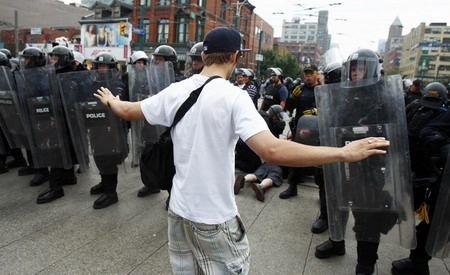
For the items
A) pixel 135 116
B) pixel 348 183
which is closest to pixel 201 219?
pixel 135 116

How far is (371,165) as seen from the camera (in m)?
2.14

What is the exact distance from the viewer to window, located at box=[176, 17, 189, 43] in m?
30.2

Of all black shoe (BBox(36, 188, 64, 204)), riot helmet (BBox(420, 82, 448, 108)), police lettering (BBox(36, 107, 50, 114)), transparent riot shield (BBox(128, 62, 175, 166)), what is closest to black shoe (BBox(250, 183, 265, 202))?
transparent riot shield (BBox(128, 62, 175, 166))

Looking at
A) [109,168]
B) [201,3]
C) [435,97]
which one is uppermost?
[201,3]

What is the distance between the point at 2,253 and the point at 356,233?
2.89 m

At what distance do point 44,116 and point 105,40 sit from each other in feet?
99.8

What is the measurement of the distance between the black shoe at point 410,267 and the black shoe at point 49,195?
3.71 meters

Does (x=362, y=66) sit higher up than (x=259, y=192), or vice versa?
(x=362, y=66)

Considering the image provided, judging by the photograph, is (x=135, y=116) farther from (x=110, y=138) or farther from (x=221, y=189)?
(x=110, y=138)

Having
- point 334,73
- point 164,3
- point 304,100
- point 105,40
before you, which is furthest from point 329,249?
point 105,40

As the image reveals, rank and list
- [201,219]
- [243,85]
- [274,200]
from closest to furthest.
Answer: [201,219] → [274,200] → [243,85]

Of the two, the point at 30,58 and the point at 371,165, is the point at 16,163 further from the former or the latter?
the point at 371,165

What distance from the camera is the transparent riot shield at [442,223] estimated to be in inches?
82.9

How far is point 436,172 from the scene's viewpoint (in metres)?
2.48
